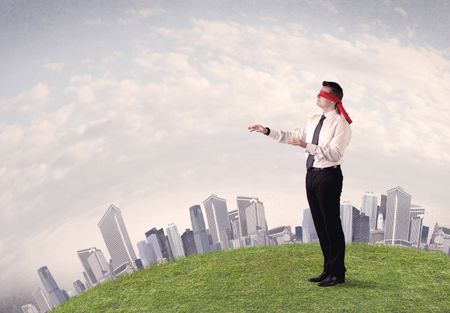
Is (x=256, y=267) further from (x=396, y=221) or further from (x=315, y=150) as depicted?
A: (x=396, y=221)

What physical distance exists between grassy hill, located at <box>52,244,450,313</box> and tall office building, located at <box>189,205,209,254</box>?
1.91 ft

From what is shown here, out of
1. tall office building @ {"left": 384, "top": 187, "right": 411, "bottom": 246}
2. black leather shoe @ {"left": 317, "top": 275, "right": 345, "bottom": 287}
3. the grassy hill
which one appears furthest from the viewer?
tall office building @ {"left": 384, "top": 187, "right": 411, "bottom": 246}

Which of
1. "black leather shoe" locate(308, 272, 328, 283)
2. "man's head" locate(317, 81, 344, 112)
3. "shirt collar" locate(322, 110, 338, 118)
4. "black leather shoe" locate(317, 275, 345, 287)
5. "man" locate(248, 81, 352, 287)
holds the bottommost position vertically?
"black leather shoe" locate(317, 275, 345, 287)

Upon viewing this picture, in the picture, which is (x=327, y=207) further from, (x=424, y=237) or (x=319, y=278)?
(x=424, y=237)

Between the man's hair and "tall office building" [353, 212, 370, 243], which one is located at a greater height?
the man's hair

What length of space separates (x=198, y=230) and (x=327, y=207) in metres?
7.49

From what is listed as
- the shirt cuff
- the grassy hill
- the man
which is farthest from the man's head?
the grassy hill

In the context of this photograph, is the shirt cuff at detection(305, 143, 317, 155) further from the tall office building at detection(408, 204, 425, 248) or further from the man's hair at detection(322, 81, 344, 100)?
the tall office building at detection(408, 204, 425, 248)

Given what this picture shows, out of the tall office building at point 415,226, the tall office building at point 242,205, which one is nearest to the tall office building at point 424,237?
the tall office building at point 415,226

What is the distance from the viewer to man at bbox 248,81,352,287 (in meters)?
7.43

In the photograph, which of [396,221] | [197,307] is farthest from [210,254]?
[396,221]

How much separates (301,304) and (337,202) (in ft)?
4.18

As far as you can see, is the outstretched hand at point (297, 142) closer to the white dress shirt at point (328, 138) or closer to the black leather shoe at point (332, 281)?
the white dress shirt at point (328, 138)

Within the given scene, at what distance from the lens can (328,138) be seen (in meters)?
7.51
